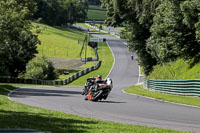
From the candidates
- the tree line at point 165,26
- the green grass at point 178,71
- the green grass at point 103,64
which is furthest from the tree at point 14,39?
the green grass at point 178,71

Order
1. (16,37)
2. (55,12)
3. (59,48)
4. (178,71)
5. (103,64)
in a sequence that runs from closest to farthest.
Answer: (178,71)
(16,37)
(103,64)
(59,48)
(55,12)

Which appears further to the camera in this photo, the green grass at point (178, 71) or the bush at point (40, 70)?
Answer: the bush at point (40, 70)

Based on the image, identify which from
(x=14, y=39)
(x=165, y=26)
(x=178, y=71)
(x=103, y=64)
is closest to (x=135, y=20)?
(x=165, y=26)

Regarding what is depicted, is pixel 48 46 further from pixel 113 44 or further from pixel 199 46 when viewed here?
pixel 199 46

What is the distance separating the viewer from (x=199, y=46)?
36.2m

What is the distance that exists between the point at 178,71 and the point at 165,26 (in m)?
4.01

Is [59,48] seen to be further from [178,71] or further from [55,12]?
[178,71]

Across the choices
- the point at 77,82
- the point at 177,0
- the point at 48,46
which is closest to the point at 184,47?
the point at 177,0

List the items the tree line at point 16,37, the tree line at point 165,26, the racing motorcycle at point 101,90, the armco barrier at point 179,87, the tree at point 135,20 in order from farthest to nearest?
the tree line at point 16,37
the tree at point 135,20
the tree line at point 165,26
the armco barrier at point 179,87
the racing motorcycle at point 101,90

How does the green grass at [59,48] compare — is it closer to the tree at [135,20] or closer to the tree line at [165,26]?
the tree at [135,20]

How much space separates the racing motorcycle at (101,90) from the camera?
22.2 meters

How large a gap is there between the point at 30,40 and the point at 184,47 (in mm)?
46048

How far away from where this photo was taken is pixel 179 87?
1088 inches

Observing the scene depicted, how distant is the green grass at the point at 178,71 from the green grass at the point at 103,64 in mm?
26942
